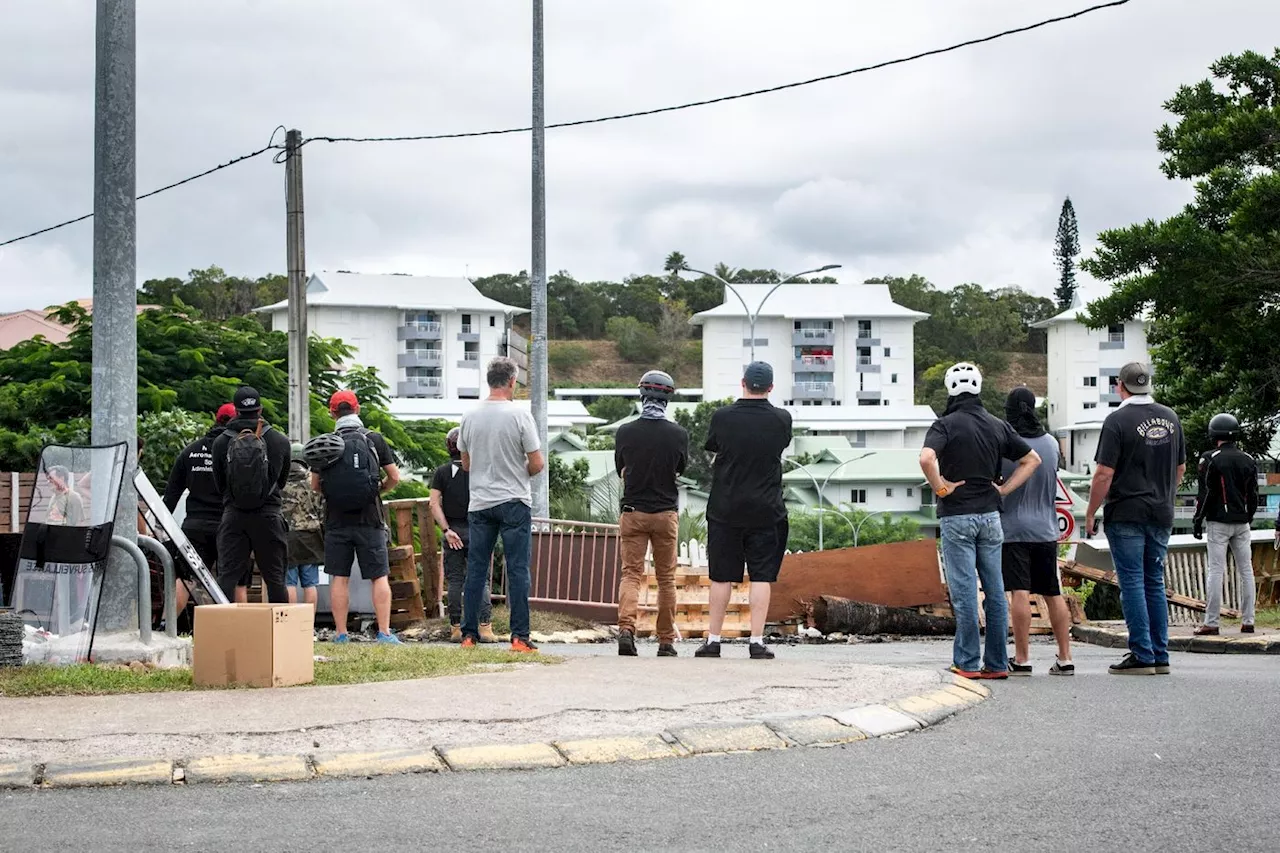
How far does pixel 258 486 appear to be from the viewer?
11320 millimetres

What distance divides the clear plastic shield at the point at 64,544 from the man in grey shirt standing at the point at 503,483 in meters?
2.41

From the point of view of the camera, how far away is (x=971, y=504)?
9.80 meters

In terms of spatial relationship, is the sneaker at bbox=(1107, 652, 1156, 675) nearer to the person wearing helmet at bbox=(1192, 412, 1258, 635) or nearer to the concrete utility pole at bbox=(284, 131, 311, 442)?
the person wearing helmet at bbox=(1192, 412, 1258, 635)

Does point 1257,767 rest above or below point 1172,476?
below

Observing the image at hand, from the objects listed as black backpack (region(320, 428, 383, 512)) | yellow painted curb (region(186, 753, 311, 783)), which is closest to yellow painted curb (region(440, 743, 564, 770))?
yellow painted curb (region(186, 753, 311, 783))

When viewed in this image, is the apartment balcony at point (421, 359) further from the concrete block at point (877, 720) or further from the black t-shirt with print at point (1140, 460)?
Result: the concrete block at point (877, 720)

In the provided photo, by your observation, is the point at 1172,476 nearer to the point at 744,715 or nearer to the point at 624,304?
the point at 744,715

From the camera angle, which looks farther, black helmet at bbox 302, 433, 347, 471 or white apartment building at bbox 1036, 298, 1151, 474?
white apartment building at bbox 1036, 298, 1151, 474

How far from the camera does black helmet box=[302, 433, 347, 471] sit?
12.0 meters

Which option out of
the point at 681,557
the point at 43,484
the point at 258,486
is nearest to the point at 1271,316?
the point at 681,557

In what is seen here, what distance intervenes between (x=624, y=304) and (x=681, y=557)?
15294 cm

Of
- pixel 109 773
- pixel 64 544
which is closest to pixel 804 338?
pixel 64 544

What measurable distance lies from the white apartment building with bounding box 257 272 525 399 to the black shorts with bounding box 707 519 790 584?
385 ft

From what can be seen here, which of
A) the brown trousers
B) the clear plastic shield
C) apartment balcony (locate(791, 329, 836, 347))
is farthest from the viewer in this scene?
apartment balcony (locate(791, 329, 836, 347))
